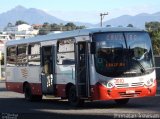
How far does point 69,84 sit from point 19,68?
6.01m

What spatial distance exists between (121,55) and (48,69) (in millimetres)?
4600

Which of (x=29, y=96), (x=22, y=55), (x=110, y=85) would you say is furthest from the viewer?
(x=22, y=55)

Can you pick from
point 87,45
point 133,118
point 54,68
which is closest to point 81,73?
point 87,45

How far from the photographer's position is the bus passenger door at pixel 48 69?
22000 mm

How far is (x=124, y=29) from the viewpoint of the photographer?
19.5 metres

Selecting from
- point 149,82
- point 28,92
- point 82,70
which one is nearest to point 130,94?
point 149,82

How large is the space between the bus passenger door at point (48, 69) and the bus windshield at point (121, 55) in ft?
11.4

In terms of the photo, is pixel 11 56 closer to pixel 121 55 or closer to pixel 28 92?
pixel 28 92

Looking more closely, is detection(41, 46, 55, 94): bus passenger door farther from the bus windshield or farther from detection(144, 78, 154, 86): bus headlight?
detection(144, 78, 154, 86): bus headlight

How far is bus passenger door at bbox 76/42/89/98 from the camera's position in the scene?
63.0ft

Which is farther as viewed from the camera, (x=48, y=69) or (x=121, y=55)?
(x=48, y=69)

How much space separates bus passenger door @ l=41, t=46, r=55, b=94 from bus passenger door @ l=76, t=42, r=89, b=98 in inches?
93.8

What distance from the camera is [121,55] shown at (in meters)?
19.0

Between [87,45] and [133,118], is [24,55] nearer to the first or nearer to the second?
[87,45]
